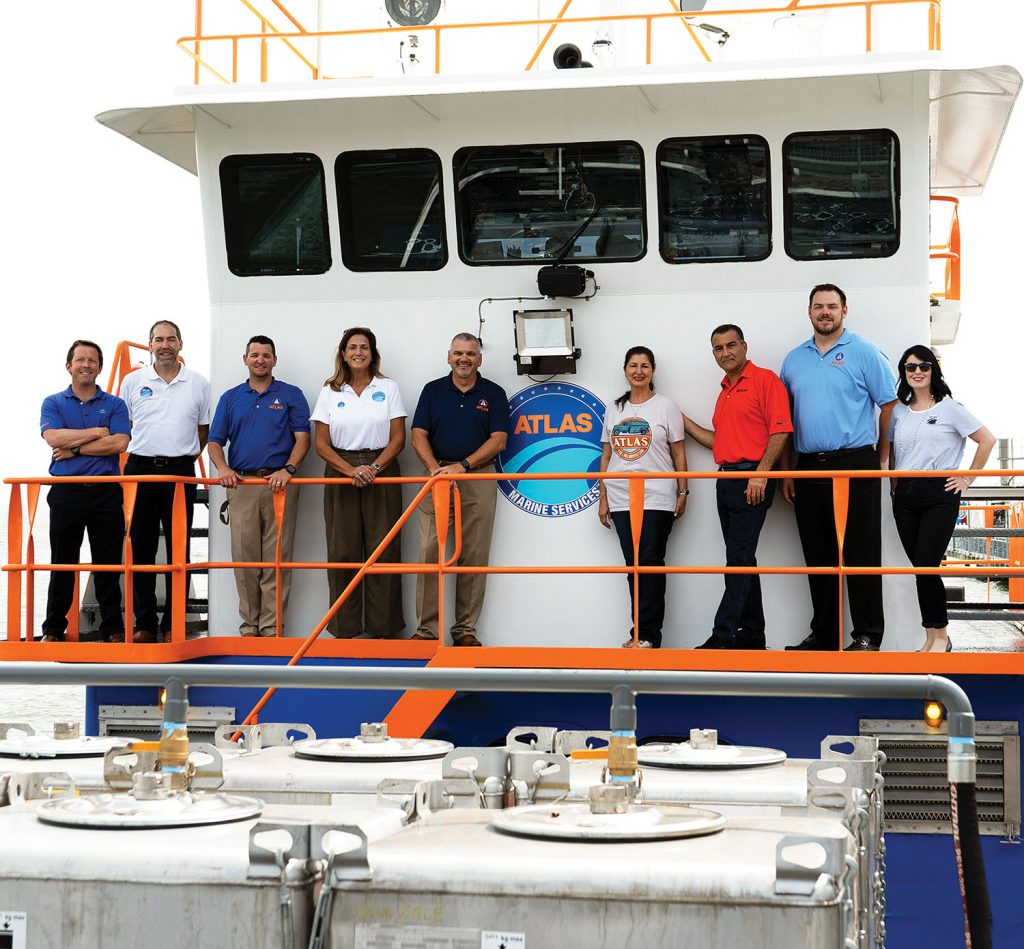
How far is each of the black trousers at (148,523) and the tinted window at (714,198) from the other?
349 cm

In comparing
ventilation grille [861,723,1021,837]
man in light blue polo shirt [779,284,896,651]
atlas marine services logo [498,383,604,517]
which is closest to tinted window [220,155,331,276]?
atlas marine services logo [498,383,604,517]

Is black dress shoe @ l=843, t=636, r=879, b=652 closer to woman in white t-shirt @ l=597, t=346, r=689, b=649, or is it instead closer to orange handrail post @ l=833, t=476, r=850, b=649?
orange handrail post @ l=833, t=476, r=850, b=649

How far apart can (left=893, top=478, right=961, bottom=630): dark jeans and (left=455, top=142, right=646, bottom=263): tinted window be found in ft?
7.60

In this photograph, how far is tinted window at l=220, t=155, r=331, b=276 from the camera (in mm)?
9031

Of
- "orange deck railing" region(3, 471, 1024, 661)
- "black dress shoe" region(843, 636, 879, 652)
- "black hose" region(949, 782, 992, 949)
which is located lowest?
"black dress shoe" region(843, 636, 879, 652)

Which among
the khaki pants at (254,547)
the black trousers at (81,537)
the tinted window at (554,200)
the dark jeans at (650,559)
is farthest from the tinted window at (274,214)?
the dark jeans at (650,559)

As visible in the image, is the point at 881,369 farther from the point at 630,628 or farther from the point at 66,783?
the point at 66,783

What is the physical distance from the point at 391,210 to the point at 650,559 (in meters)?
2.82

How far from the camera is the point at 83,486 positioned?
8.65m

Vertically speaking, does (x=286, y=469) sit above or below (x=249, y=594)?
above

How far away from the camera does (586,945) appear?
2.81 meters

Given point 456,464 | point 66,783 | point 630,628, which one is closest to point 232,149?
point 456,464

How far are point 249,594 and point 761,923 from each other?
6443 millimetres

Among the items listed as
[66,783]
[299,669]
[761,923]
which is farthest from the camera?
[66,783]
